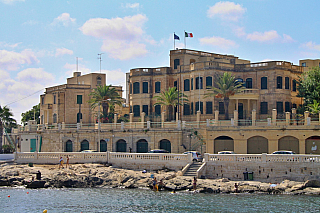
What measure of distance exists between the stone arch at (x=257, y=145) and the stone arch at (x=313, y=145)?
4.13m

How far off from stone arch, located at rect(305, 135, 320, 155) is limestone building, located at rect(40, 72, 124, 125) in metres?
34.8

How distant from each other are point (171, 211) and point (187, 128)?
64.3 feet

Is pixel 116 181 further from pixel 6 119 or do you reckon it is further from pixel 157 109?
pixel 6 119

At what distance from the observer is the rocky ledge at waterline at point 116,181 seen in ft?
121

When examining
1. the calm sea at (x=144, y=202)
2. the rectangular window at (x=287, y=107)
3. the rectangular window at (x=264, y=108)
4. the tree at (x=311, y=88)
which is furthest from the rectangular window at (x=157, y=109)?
the calm sea at (x=144, y=202)

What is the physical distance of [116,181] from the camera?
4053cm

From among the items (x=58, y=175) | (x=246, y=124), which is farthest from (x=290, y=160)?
(x=58, y=175)

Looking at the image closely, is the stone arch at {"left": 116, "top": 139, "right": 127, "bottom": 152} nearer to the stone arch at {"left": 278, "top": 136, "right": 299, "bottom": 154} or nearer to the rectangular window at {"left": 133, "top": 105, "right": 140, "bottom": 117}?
the rectangular window at {"left": 133, "top": 105, "right": 140, "bottom": 117}

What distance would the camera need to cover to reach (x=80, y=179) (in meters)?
40.6

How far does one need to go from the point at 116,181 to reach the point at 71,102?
105ft

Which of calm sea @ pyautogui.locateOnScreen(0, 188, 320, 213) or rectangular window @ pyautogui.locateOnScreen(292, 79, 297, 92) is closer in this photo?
calm sea @ pyautogui.locateOnScreen(0, 188, 320, 213)

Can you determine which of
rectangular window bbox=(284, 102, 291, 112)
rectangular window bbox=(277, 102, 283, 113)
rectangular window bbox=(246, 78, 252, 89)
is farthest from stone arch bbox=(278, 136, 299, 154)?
rectangular window bbox=(246, 78, 252, 89)

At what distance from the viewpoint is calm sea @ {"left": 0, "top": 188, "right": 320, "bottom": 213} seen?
31.5 meters

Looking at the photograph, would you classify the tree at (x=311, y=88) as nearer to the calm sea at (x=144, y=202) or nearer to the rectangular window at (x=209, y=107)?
the rectangular window at (x=209, y=107)
